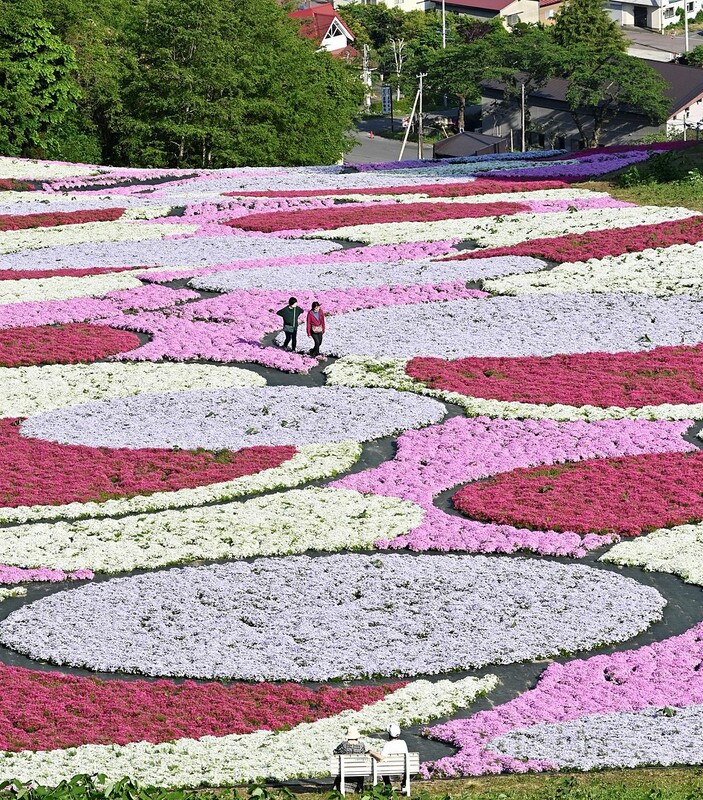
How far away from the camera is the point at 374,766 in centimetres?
2142

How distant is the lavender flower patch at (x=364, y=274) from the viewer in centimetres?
5106

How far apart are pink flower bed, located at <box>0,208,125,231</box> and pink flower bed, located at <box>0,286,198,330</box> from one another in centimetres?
1316

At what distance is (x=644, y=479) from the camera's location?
3350 centimetres

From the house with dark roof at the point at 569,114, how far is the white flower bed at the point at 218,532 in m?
88.2

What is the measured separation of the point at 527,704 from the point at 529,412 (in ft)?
48.4

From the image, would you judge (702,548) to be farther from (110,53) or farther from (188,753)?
(110,53)

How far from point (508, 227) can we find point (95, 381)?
74.1 feet

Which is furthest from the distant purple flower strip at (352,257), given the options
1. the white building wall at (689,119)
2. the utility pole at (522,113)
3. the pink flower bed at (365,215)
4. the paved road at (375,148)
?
the white building wall at (689,119)

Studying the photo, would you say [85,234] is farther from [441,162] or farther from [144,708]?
[144,708]

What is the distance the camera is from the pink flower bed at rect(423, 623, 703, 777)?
2259 cm

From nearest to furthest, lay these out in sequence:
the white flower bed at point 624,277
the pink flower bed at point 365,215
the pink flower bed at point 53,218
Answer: the white flower bed at point 624,277 → the pink flower bed at point 365,215 → the pink flower bed at point 53,218

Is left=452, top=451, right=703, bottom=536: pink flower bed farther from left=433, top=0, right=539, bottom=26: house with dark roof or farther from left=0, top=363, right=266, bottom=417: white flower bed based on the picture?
left=433, top=0, right=539, bottom=26: house with dark roof

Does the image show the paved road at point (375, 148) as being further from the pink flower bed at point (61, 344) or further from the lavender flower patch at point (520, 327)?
the pink flower bed at point (61, 344)

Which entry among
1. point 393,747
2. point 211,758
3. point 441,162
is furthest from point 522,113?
point 393,747
